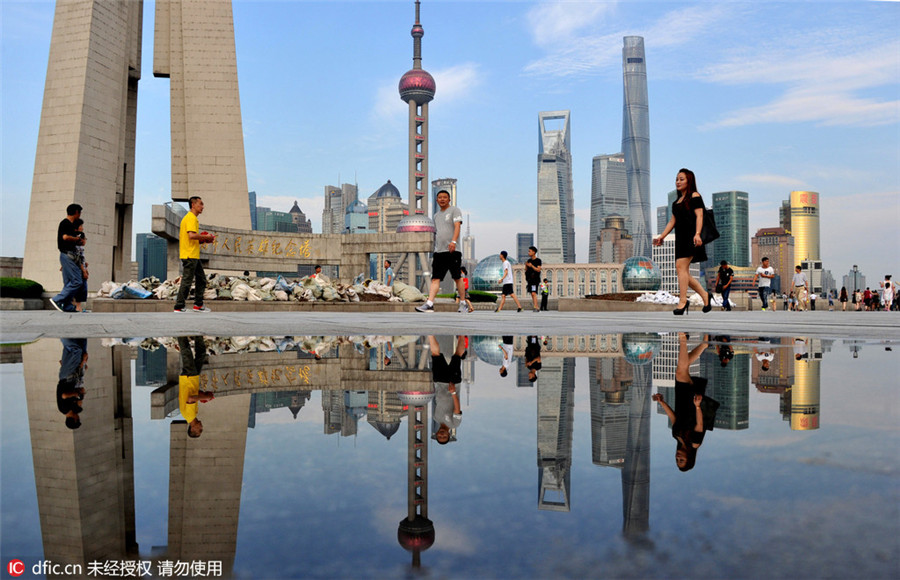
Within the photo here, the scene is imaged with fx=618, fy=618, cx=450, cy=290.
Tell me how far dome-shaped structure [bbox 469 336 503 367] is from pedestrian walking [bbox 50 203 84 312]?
763 centimetres

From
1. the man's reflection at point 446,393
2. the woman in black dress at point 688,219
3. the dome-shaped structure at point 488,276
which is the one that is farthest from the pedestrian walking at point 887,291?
the dome-shaped structure at point 488,276

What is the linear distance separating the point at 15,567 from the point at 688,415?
73.9 inches

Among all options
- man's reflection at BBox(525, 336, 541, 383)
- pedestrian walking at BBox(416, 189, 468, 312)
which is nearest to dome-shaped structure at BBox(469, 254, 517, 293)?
pedestrian walking at BBox(416, 189, 468, 312)

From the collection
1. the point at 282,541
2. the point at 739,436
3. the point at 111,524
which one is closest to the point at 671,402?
→ the point at 739,436

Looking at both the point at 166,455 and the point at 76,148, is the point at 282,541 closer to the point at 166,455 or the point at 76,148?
the point at 166,455

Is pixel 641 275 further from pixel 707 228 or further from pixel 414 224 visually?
pixel 707 228

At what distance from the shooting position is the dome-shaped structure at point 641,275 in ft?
296

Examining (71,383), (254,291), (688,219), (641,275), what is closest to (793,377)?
(71,383)

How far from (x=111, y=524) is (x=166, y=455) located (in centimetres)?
49

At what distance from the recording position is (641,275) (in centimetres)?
9112

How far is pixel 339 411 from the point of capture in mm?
2256

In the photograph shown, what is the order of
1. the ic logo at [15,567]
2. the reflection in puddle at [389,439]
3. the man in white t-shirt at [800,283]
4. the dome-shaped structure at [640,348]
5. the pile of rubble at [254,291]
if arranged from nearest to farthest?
the ic logo at [15,567]
the reflection in puddle at [389,439]
the dome-shaped structure at [640,348]
the pile of rubble at [254,291]
the man in white t-shirt at [800,283]

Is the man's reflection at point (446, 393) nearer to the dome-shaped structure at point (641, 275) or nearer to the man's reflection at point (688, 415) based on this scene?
the man's reflection at point (688, 415)

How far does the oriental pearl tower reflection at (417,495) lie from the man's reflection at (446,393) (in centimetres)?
5
